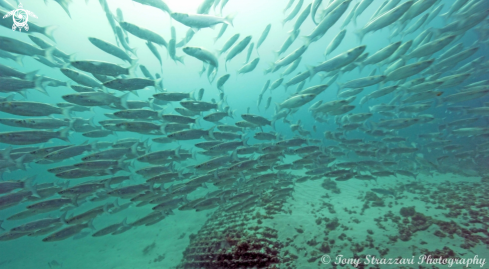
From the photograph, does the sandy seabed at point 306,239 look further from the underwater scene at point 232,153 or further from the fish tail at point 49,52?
the fish tail at point 49,52

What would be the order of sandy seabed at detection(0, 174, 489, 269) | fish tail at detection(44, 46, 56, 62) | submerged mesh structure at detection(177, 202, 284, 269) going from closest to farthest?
submerged mesh structure at detection(177, 202, 284, 269) < sandy seabed at detection(0, 174, 489, 269) < fish tail at detection(44, 46, 56, 62)

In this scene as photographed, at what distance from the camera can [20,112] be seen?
16.1 feet

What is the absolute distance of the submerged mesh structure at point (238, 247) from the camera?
5.11 metres

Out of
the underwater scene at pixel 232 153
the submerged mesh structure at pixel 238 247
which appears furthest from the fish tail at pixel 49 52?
the submerged mesh structure at pixel 238 247

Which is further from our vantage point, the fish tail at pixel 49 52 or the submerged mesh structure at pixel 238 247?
the fish tail at pixel 49 52

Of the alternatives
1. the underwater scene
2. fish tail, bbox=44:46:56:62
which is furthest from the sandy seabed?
fish tail, bbox=44:46:56:62

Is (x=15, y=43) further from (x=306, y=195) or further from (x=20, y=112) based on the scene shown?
(x=306, y=195)

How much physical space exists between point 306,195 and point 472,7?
996 cm

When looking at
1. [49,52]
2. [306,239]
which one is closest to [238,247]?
[306,239]

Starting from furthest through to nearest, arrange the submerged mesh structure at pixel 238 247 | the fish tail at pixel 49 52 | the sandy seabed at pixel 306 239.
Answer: the fish tail at pixel 49 52
the sandy seabed at pixel 306 239
the submerged mesh structure at pixel 238 247

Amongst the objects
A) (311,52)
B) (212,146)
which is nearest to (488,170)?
(212,146)

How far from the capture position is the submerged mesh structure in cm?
511

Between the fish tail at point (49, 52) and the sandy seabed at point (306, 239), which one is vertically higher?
the fish tail at point (49, 52)

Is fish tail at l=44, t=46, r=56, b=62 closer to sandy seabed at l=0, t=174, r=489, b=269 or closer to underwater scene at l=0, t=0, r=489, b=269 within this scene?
underwater scene at l=0, t=0, r=489, b=269
